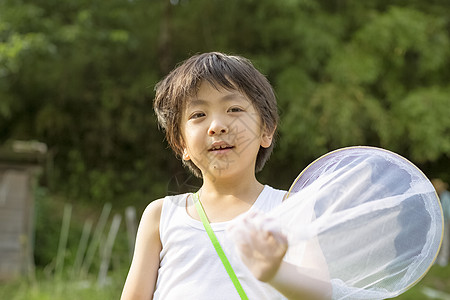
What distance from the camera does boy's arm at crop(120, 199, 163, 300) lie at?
1.20 metres

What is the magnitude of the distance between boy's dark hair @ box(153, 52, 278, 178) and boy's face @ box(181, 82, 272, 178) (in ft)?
0.06

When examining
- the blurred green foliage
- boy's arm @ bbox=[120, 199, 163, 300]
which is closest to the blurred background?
the blurred green foliage

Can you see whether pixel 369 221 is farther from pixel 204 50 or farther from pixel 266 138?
pixel 204 50

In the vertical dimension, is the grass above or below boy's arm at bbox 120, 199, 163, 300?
below

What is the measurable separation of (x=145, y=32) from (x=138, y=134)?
1.76 meters

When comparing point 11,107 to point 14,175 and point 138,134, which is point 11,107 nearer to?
point 138,134

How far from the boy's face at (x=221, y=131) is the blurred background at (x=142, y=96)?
4.90 m

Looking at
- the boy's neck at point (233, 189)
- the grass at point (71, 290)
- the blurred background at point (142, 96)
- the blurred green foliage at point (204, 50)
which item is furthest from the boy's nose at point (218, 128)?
the blurred green foliage at point (204, 50)

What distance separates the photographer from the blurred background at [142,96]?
694 cm

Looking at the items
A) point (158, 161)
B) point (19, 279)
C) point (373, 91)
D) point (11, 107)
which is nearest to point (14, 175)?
point (19, 279)

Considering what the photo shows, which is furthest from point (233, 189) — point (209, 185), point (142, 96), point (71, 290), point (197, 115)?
point (142, 96)

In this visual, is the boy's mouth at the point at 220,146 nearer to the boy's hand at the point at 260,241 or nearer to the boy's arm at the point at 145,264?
the boy's arm at the point at 145,264

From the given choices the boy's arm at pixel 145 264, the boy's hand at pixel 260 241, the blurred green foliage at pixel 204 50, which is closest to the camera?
the boy's hand at pixel 260 241

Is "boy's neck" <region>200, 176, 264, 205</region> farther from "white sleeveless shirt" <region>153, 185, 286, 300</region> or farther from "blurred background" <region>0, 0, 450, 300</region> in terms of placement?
"blurred background" <region>0, 0, 450, 300</region>
